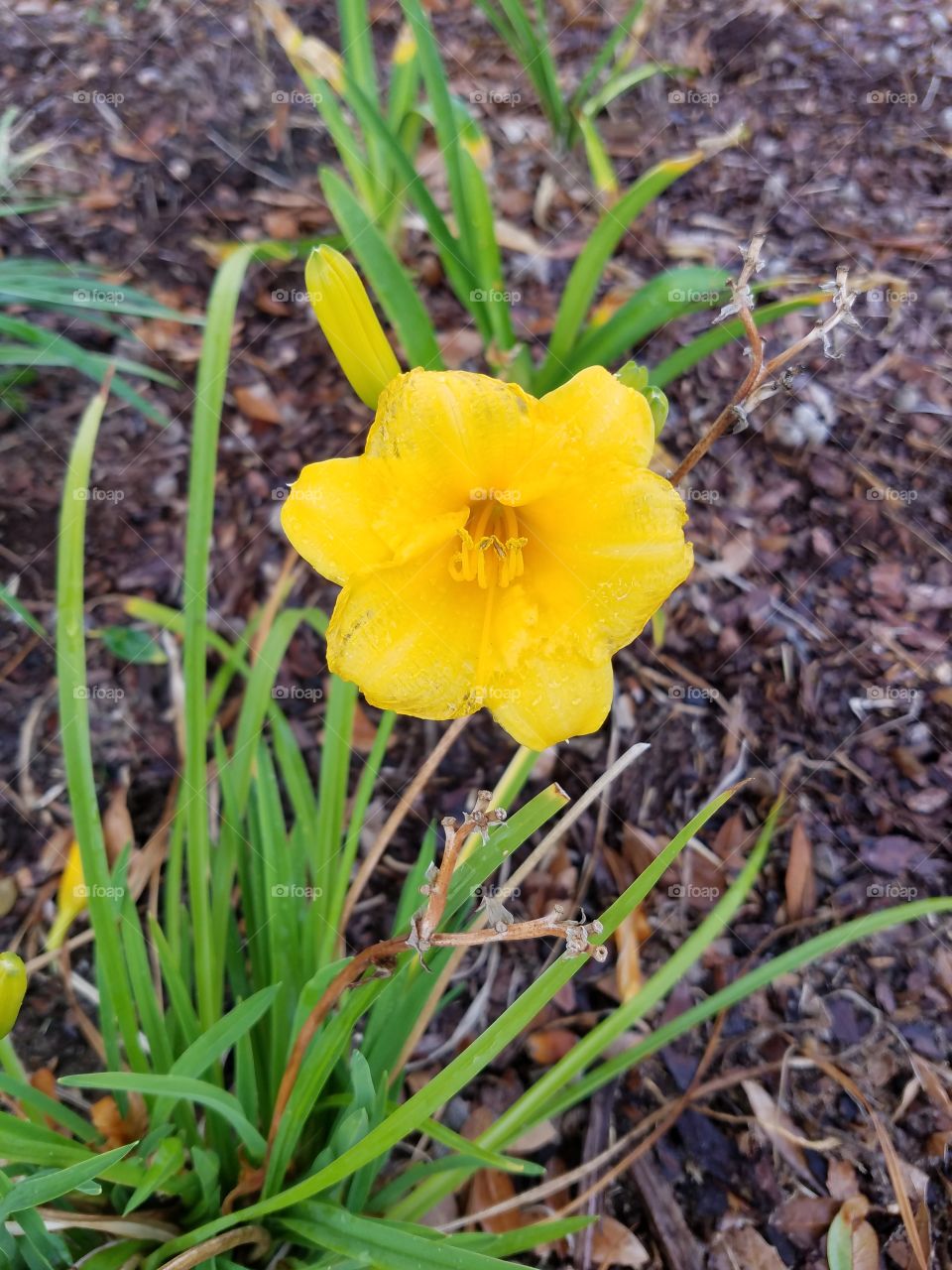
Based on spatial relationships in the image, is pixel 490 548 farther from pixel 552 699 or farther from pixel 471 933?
pixel 471 933

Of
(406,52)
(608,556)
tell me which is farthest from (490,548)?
(406,52)

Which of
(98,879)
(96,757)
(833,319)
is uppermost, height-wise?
(833,319)

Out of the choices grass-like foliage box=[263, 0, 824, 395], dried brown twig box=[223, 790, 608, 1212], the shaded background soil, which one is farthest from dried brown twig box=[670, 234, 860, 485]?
the shaded background soil

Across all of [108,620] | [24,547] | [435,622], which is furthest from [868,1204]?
[24,547]

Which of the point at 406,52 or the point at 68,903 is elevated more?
the point at 406,52

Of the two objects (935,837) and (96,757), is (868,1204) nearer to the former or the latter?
(935,837)

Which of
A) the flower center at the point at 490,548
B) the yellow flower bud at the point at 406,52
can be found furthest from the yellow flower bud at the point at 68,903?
the yellow flower bud at the point at 406,52

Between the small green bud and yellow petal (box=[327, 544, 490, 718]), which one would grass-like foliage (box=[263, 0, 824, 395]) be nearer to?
the small green bud
